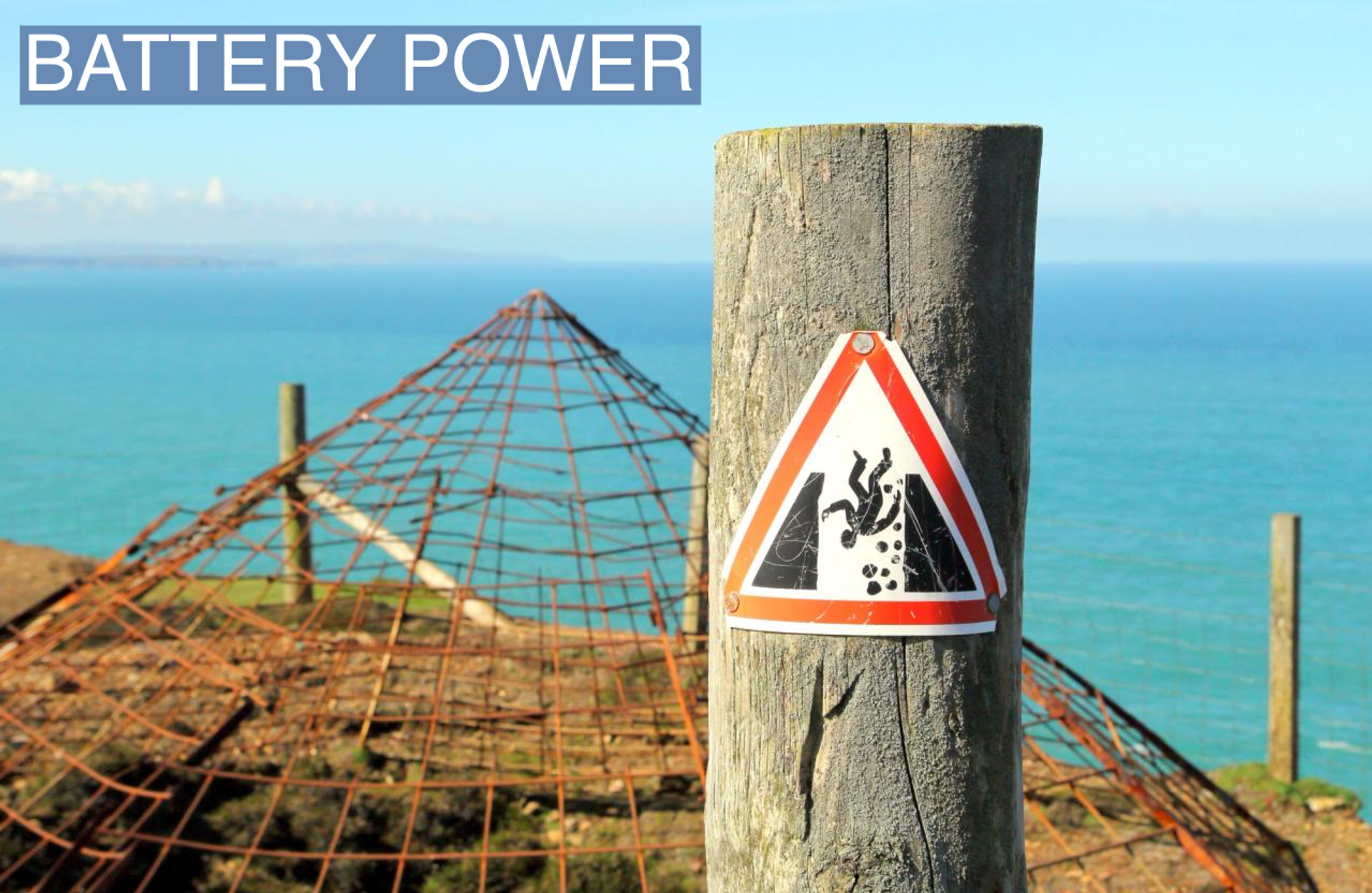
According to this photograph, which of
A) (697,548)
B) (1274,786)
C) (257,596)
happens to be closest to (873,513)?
(1274,786)

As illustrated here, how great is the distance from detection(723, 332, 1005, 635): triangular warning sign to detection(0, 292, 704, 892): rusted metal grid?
271cm

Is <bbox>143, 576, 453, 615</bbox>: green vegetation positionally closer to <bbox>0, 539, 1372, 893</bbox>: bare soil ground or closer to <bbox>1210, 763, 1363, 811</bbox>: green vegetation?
<bbox>0, 539, 1372, 893</bbox>: bare soil ground

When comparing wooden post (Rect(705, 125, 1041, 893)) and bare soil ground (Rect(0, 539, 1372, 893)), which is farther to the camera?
bare soil ground (Rect(0, 539, 1372, 893))

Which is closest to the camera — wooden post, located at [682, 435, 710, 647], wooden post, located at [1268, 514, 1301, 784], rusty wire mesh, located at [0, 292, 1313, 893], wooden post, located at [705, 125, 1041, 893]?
wooden post, located at [705, 125, 1041, 893]

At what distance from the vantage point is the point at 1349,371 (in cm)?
5581

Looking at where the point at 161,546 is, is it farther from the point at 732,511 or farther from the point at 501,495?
the point at 732,511

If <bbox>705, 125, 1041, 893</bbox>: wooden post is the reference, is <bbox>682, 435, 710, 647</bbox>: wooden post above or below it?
below

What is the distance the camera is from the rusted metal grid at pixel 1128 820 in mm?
4316

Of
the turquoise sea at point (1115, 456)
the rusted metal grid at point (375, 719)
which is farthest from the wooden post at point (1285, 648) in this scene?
the rusted metal grid at point (375, 719)

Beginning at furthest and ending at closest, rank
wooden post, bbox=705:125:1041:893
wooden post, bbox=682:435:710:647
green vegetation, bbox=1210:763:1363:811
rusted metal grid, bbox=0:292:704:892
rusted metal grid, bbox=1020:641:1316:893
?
wooden post, bbox=682:435:710:647, green vegetation, bbox=1210:763:1363:811, rusted metal grid, bbox=0:292:704:892, rusted metal grid, bbox=1020:641:1316:893, wooden post, bbox=705:125:1041:893

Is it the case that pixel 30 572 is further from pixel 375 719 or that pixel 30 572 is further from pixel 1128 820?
pixel 1128 820

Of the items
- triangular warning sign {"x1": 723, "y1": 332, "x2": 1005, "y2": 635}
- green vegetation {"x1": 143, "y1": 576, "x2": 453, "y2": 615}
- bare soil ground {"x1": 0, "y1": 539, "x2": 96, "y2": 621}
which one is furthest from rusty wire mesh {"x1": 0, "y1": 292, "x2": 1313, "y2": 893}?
triangular warning sign {"x1": 723, "y1": 332, "x2": 1005, "y2": 635}

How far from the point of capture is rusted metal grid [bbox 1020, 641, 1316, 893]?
432 centimetres

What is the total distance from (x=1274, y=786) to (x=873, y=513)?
546 centimetres
